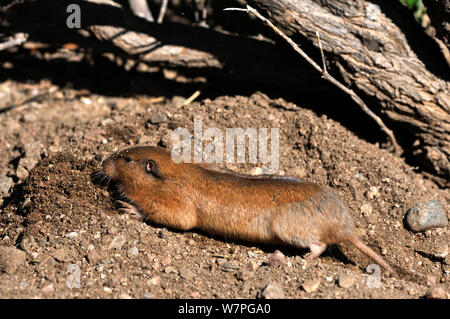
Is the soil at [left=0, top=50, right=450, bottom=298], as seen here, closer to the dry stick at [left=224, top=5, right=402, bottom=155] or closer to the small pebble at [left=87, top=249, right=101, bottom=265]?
the small pebble at [left=87, top=249, right=101, bottom=265]

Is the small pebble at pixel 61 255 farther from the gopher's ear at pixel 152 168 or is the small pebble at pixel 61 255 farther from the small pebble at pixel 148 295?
the gopher's ear at pixel 152 168

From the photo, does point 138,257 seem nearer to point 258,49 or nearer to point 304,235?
point 304,235

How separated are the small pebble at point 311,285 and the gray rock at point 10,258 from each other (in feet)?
7.80

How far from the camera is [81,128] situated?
19.7 ft

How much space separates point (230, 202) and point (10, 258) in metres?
1.95

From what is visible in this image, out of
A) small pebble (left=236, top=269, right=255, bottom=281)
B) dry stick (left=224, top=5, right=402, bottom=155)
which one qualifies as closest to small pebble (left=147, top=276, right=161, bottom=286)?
small pebble (left=236, top=269, right=255, bottom=281)

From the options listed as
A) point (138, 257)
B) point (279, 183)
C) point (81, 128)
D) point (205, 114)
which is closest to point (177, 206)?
point (138, 257)

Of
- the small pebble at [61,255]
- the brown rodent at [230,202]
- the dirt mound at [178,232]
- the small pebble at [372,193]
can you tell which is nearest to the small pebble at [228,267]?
the dirt mound at [178,232]


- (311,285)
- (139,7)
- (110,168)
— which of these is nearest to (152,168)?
(110,168)

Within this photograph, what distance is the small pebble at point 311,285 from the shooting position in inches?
159

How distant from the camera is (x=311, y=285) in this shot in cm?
405

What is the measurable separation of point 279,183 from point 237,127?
4.11 ft
